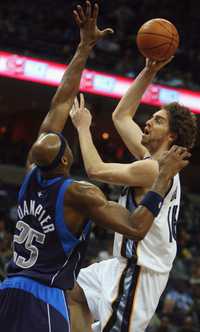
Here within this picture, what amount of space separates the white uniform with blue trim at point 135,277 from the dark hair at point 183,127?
28 centimetres

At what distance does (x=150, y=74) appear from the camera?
4.51 meters

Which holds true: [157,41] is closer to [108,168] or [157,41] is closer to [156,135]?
[156,135]

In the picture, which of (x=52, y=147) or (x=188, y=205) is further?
(x=188, y=205)

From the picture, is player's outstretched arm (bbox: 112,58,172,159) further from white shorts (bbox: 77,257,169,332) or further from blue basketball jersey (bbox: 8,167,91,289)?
blue basketball jersey (bbox: 8,167,91,289)

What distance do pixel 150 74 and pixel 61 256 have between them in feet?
6.23

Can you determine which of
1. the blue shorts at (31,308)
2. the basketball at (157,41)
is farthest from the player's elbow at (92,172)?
the basketball at (157,41)

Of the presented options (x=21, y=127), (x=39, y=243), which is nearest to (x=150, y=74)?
(x=39, y=243)

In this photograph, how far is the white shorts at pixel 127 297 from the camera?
12.2 feet

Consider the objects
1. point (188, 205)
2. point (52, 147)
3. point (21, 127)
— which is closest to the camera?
point (52, 147)

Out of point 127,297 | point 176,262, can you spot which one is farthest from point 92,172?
point 176,262

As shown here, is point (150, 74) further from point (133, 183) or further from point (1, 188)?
point (1, 188)

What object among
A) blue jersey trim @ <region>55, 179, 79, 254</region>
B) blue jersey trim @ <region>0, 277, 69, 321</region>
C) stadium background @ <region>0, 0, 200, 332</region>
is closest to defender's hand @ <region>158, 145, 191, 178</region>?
blue jersey trim @ <region>55, 179, 79, 254</region>

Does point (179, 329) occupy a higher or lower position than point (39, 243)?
lower

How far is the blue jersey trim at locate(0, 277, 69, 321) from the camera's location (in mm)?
3051
